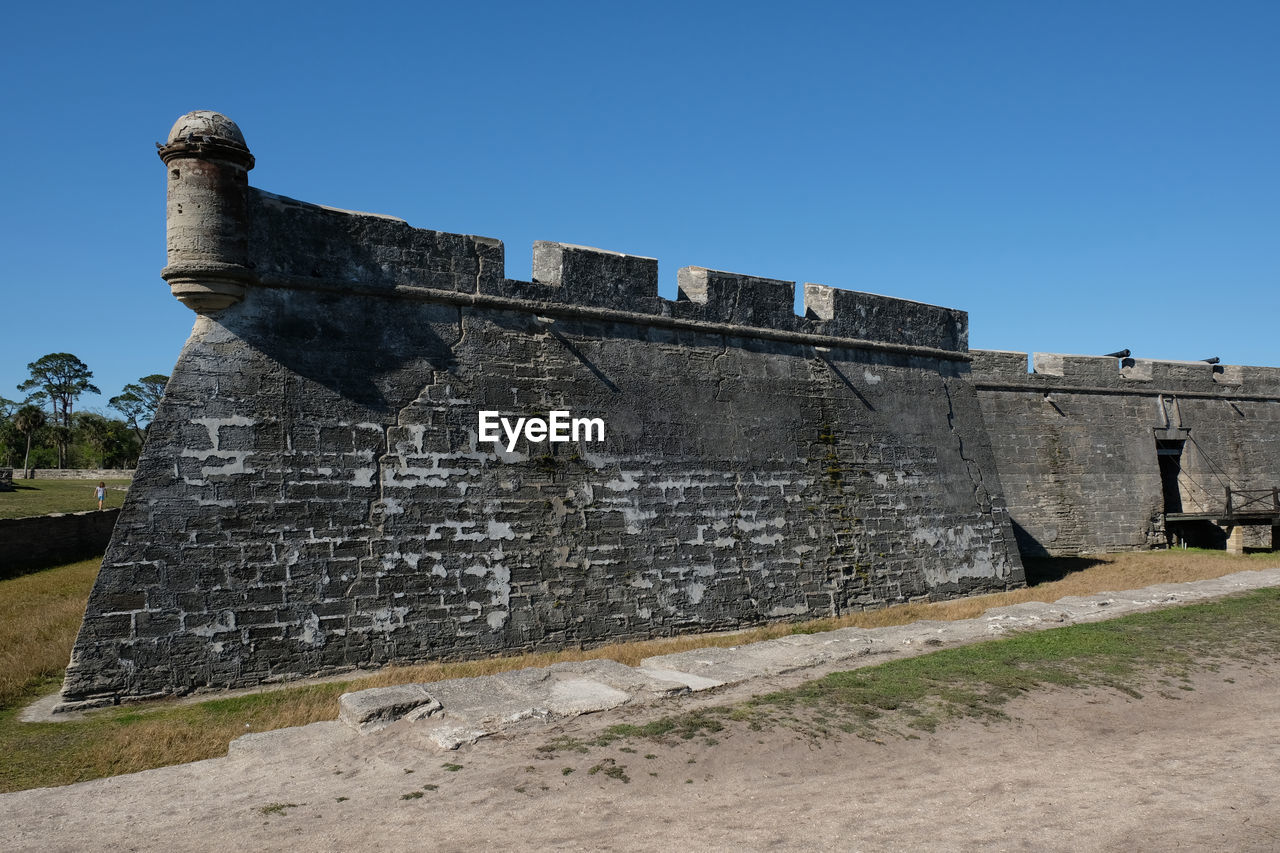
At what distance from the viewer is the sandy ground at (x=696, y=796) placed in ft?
12.9

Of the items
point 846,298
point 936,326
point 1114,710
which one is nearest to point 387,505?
point 1114,710

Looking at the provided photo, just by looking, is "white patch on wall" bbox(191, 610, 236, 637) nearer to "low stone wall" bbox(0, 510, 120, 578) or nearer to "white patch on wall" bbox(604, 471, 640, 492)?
"white patch on wall" bbox(604, 471, 640, 492)

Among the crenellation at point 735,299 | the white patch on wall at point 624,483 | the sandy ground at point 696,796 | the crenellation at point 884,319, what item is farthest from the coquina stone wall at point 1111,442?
the sandy ground at point 696,796

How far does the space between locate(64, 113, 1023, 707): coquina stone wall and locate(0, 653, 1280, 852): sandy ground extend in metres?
2.27

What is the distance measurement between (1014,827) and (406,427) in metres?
6.00

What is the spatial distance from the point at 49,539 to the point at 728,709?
13615 mm

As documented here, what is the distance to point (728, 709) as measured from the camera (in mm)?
5812

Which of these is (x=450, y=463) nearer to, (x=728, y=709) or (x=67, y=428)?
(x=728, y=709)

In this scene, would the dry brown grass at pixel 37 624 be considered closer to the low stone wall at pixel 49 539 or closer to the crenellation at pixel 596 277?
the low stone wall at pixel 49 539

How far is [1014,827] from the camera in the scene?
4172 mm

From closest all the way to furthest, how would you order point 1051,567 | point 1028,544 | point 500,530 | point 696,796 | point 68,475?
point 696,796 → point 500,530 → point 1051,567 → point 1028,544 → point 68,475

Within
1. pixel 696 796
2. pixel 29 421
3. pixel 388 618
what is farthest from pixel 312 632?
pixel 29 421

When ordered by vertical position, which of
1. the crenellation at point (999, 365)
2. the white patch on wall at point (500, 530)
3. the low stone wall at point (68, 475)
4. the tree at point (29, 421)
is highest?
the tree at point (29, 421)

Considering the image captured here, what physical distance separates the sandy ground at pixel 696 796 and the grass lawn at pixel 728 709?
457 mm
